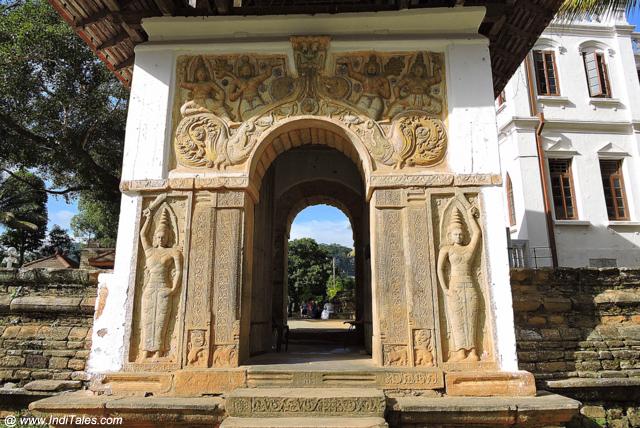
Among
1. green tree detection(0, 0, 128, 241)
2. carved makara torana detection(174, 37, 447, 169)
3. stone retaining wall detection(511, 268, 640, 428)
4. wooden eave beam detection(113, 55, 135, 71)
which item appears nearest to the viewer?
carved makara torana detection(174, 37, 447, 169)

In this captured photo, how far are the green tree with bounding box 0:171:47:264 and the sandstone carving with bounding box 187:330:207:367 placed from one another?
17217 millimetres

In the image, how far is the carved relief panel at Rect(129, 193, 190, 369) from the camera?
16.2 feet

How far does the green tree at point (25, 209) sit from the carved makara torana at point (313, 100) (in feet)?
Answer: 54.0

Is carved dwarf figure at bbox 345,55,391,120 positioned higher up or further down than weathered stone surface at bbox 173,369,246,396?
higher up

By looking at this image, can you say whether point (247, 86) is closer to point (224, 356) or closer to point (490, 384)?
point (224, 356)

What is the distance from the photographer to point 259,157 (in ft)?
18.3

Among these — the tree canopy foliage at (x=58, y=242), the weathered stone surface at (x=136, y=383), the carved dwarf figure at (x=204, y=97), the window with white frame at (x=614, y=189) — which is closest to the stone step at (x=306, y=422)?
the weathered stone surface at (x=136, y=383)

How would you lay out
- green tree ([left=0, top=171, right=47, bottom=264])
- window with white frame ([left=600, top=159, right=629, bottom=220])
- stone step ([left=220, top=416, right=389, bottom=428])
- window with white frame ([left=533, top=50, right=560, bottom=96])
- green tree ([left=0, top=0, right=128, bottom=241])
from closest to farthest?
stone step ([left=220, top=416, right=389, bottom=428]), green tree ([left=0, top=0, right=128, bottom=241]), window with white frame ([left=600, top=159, right=629, bottom=220]), window with white frame ([left=533, top=50, right=560, bottom=96]), green tree ([left=0, top=171, right=47, bottom=264])

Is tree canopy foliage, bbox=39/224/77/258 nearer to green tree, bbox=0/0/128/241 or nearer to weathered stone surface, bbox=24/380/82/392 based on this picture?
green tree, bbox=0/0/128/241

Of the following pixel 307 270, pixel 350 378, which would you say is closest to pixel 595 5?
pixel 350 378

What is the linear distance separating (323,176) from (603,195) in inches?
409

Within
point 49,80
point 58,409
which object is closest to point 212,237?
point 58,409

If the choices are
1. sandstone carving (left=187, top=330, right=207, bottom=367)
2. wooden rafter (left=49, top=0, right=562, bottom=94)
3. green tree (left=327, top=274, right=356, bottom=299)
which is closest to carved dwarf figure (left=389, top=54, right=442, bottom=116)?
wooden rafter (left=49, top=0, right=562, bottom=94)

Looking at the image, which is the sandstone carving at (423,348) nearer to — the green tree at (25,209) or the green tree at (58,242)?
the green tree at (25,209)
